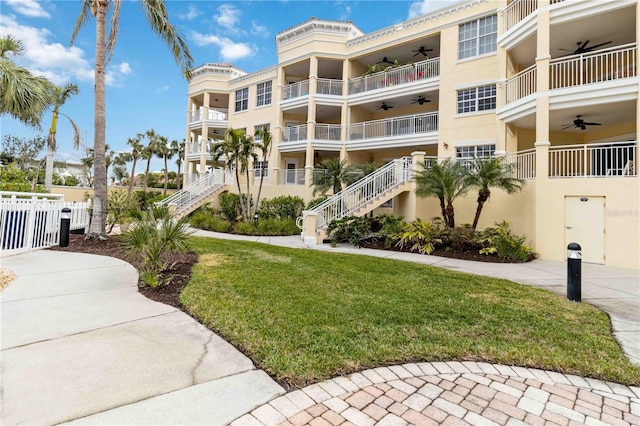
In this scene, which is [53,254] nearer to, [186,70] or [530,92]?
[186,70]

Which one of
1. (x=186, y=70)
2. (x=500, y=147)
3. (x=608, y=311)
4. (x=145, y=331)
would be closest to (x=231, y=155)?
(x=186, y=70)

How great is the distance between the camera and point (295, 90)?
73.3ft

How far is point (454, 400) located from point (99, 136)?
12.2m

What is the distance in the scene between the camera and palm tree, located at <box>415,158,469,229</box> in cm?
1159

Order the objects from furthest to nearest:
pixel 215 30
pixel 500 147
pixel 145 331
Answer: pixel 215 30
pixel 500 147
pixel 145 331

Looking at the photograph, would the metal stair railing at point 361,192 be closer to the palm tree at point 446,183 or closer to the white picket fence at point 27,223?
the palm tree at point 446,183

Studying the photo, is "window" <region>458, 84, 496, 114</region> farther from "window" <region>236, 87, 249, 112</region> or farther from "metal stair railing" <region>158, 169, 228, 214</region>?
"window" <region>236, 87, 249, 112</region>

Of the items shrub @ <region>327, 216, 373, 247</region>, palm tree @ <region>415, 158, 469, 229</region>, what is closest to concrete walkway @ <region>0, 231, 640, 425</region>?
palm tree @ <region>415, 158, 469, 229</region>

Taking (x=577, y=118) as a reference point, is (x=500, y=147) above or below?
below

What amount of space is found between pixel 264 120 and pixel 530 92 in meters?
17.0

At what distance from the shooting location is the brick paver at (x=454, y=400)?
8.12ft

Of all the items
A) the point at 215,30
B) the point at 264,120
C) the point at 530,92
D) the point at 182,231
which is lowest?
the point at 182,231

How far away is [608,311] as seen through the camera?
541 centimetres

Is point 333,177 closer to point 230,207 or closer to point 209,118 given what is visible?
point 230,207
